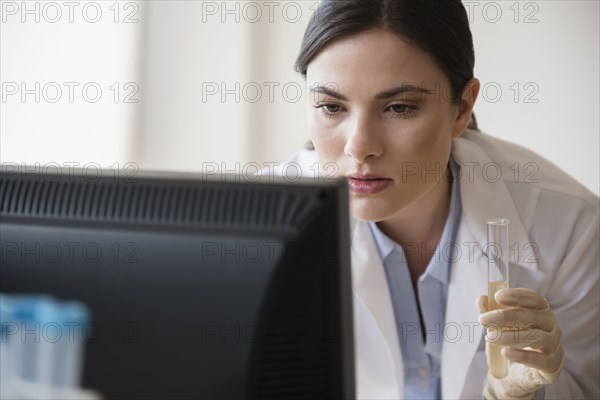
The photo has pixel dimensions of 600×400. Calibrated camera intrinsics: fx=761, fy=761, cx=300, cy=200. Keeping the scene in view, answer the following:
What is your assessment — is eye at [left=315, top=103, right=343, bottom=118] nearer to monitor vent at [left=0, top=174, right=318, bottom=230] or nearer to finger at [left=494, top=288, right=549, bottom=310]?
finger at [left=494, top=288, right=549, bottom=310]

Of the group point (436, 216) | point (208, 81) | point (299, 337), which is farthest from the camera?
point (208, 81)

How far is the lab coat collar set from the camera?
134 cm

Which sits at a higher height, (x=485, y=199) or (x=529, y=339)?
(x=485, y=199)

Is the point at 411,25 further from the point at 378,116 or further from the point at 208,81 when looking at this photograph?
the point at 208,81

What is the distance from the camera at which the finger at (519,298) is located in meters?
1.05

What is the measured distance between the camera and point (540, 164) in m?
1.44

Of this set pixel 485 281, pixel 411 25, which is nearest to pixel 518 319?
pixel 485 281

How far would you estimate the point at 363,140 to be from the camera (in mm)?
1159

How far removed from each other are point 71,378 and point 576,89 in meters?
1.86

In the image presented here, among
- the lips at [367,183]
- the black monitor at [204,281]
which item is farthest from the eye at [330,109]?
the black monitor at [204,281]

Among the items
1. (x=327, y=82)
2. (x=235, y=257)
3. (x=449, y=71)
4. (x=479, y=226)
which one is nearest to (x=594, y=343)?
(x=479, y=226)

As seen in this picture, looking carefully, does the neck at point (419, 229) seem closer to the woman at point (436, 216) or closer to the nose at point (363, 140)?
the woman at point (436, 216)

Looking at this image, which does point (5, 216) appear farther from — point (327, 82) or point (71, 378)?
point (327, 82)

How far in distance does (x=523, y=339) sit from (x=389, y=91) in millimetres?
417
